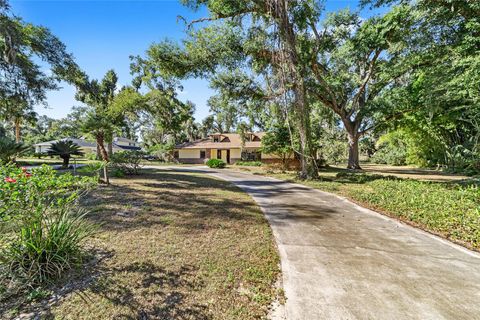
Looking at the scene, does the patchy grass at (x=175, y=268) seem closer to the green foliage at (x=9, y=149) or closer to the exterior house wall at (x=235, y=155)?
the green foliage at (x=9, y=149)

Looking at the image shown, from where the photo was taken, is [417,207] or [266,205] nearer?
[417,207]

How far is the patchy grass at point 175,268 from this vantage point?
2178 millimetres

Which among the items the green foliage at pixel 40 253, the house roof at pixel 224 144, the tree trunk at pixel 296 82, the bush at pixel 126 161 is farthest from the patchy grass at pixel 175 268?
the house roof at pixel 224 144

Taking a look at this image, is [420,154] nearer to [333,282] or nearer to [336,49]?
[336,49]

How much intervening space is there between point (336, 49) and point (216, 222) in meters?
15.7

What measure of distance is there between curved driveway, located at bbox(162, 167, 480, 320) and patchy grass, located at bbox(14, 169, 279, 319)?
1.33 ft

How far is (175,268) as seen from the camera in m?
2.90

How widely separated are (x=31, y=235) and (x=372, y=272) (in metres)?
4.49

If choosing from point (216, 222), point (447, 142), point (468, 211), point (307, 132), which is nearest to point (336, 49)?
point (307, 132)

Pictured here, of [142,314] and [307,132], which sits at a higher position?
[307,132]

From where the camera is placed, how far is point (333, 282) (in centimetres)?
271

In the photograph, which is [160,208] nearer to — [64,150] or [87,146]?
[64,150]

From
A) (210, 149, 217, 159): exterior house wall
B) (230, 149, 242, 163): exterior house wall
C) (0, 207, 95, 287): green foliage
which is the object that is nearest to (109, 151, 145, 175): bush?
(0, 207, 95, 287): green foliage

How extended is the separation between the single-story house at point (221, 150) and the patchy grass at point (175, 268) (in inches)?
911
